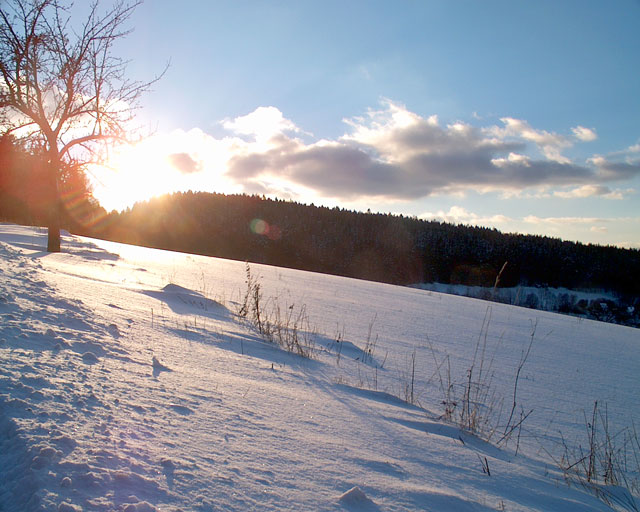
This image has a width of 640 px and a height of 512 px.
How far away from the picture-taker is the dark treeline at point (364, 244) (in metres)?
Result: 54.2

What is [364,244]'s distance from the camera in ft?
205

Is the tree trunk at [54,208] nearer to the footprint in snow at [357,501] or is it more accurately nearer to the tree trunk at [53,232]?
the tree trunk at [53,232]

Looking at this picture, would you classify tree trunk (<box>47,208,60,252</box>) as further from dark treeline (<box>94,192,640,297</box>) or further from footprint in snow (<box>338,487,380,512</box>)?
dark treeline (<box>94,192,640,297</box>)

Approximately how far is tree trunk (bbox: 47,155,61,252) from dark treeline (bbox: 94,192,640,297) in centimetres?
4707

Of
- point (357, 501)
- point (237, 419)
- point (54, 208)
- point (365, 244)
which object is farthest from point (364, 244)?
point (357, 501)

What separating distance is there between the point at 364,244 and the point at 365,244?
0.16 meters

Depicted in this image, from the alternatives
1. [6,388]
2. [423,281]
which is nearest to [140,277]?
[6,388]

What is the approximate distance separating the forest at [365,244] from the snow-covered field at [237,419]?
163 feet

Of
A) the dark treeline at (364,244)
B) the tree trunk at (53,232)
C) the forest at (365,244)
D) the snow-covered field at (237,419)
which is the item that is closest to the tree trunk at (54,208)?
the tree trunk at (53,232)

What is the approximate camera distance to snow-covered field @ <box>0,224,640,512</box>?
1140mm

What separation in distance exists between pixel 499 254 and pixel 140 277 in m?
56.7

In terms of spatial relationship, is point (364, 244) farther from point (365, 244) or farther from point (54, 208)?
point (54, 208)

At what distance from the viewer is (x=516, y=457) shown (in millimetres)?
2064

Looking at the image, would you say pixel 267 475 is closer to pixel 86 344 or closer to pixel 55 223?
pixel 86 344
